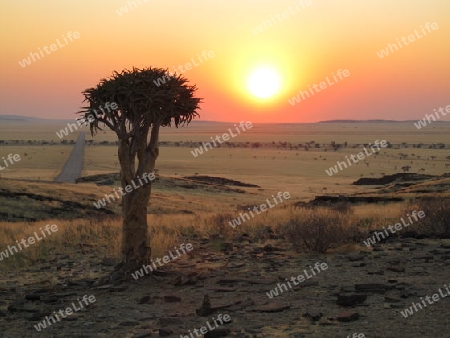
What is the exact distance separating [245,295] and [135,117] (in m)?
4.62

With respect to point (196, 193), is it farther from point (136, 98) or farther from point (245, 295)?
point (245, 295)

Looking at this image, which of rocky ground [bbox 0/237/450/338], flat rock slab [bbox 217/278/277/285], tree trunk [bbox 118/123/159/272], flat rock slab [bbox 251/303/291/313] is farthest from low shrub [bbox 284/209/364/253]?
flat rock slab [bbox 251/303/291/313]

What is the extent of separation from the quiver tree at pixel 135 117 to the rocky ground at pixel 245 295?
976 mm

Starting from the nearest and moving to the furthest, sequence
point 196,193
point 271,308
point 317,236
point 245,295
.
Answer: point 271,308
point 245,295
point 317,236
point 196,193

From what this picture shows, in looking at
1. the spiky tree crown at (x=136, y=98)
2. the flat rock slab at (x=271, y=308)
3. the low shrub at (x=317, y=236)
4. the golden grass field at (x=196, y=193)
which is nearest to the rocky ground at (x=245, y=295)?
the flat rock slab at (x=271, y=308)

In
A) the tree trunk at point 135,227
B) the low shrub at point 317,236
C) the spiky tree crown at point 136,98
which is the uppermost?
the spiky tree crown at point 136,98

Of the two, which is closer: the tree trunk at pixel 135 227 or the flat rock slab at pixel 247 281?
the flat rock slab at pixel 247 281

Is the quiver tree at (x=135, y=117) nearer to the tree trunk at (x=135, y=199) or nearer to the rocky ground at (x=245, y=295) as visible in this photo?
the tree trunk at (x=135, y=199)

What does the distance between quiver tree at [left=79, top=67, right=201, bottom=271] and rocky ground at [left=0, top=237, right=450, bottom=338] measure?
0.98 meters

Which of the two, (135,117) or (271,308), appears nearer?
(271,308)

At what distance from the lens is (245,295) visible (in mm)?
9539

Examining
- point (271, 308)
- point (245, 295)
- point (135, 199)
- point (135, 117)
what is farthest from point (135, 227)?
point (271, 308)

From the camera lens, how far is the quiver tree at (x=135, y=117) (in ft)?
37.4

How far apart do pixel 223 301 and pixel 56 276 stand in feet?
17.3
